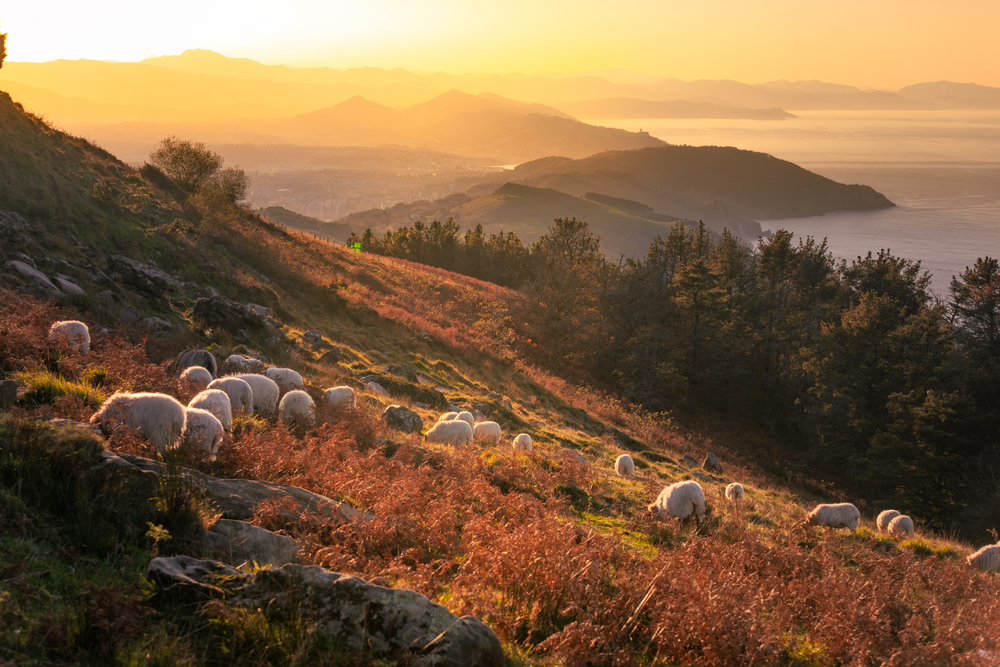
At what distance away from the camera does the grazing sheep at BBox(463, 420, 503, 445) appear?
52.5ft

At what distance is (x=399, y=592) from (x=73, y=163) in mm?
37320

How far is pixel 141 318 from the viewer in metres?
16.4

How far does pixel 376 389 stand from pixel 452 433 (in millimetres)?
5428

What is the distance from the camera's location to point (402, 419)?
1515 centimetres

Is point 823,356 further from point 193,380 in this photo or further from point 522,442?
point 193,380

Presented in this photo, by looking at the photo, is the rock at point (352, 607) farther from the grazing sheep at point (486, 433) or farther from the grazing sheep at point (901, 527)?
the grazing sheep at point (901, 527)

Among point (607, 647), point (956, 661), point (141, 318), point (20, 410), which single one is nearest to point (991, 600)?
point (956, 661)

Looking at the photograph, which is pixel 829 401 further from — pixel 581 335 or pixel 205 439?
pixel 205 439

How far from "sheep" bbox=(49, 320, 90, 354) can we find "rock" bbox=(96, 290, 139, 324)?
17.1 ft

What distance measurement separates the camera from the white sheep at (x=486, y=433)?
16.0 m

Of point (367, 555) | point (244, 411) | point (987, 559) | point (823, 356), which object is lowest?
point (823, 356)

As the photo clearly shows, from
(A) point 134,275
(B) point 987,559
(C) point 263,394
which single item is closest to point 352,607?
(C) point 263,394

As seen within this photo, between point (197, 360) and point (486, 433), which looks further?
point (486, 433)

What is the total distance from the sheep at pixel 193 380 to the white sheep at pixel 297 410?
164 centimetres
